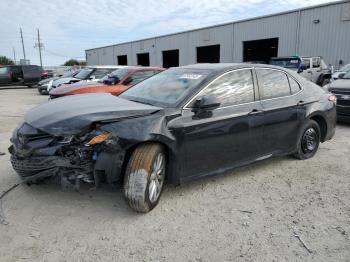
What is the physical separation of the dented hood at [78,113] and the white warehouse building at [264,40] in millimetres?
18727

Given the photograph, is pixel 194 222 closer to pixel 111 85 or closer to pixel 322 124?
pixel 322 124

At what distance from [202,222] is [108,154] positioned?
1178 mm

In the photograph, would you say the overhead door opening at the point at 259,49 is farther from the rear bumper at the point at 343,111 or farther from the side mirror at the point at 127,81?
the side mirror at the point at 127,81

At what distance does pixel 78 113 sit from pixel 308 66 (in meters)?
14.3

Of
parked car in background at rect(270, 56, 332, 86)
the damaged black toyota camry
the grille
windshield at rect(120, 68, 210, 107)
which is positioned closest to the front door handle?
the damaged black toyota camry

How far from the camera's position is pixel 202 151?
12.5 feet

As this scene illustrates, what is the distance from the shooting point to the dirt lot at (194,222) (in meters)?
2.84

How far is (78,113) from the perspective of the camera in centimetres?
348

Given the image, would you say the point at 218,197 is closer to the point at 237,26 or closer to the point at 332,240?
the point at 332,240

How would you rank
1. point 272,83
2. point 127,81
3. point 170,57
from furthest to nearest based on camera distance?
1. point 170,57
2. point 127,81
3. point 272,83

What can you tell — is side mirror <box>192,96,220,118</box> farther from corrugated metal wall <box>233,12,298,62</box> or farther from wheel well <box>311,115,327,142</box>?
corrugated metal wall <box>233,12,298,62</box>

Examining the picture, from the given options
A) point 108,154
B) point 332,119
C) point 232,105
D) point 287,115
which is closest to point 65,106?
point 108,154

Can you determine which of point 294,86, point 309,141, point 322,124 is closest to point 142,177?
point 294,86

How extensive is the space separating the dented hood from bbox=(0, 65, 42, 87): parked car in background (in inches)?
861
